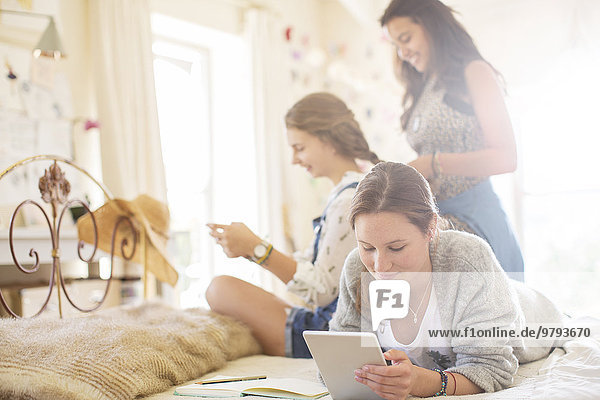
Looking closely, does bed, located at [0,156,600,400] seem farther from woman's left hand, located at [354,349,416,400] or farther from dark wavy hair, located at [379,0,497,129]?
dark wavy hair, located at [379,0,497,129]

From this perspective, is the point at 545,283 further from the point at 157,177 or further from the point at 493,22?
the point at 157,177

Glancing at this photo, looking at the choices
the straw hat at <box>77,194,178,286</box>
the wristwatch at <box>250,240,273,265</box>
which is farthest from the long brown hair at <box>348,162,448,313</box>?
the straw hat at <box>77,194,178,286</box>

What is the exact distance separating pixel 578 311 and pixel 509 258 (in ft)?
0.47

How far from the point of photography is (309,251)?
5.25 ft

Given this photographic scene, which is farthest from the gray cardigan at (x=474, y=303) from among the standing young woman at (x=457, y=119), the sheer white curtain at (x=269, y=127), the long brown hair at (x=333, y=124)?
the sheer white curtain at (x=269, y=127)

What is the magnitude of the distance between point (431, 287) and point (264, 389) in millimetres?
324

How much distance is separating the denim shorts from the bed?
61mm

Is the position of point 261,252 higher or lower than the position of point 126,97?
lower

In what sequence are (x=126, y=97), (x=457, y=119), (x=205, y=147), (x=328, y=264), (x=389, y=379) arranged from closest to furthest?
(x=389, y=379) < (x=457, y=119) < (x=328, y=264) < (x=126, y=97) < (x=205, y=147)

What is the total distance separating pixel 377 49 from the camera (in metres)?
3.51

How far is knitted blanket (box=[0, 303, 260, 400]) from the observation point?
99cm

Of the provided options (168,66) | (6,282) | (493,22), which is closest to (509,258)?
(493,22)

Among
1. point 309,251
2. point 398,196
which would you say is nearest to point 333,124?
point 309,251

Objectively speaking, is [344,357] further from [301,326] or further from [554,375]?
[301,326]
